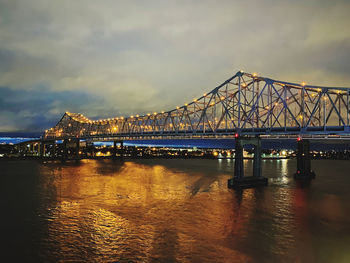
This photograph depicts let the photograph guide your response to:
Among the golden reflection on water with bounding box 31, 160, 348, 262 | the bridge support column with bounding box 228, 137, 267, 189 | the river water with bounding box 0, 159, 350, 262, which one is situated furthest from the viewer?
the bridge support column with bounding box 228, 137, 267, 189

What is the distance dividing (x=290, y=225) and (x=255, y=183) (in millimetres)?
22448

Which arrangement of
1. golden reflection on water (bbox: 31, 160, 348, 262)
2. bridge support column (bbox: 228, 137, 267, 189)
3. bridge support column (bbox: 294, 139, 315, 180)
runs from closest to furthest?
golden reflection on water (bbox: 31, 160, 348, 262) < bridge support column (bbox: 228, 137, 267, 189) < bridge support column (bbox: 294, 139, 315, 180)

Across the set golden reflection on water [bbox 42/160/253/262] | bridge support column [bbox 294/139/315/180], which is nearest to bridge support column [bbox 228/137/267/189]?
golden reflection on water [bbox 42/160/253/262]

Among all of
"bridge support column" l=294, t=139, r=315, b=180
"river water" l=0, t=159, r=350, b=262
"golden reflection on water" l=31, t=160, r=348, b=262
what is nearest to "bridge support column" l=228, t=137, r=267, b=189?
"golden reflection on water" l=31, t=160, r=348, b=262

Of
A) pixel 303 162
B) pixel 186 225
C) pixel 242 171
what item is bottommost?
pixel 186 225

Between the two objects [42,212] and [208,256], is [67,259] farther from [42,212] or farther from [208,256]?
[42,212]

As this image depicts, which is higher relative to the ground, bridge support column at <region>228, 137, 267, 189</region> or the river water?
bridge support column at <region>228, 137, 267, 189</region>

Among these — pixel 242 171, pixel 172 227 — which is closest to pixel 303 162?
pixel 242 171

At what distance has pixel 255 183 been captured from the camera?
4762 centimetres

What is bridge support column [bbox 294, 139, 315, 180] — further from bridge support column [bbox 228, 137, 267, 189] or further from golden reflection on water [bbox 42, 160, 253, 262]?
golden reflection on water [bbox 42, 160, 253, 262]

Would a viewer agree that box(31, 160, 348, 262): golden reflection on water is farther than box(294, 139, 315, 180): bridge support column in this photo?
No

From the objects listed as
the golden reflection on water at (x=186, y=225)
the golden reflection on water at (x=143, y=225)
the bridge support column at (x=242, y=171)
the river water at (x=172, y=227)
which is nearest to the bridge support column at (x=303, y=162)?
the bridge support column at (x=242, y=171)

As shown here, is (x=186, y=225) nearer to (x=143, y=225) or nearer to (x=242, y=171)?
(x=143, y=225)

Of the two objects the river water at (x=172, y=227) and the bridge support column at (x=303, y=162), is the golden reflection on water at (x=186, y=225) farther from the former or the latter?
the bridge support column at (x=303, y=162)
